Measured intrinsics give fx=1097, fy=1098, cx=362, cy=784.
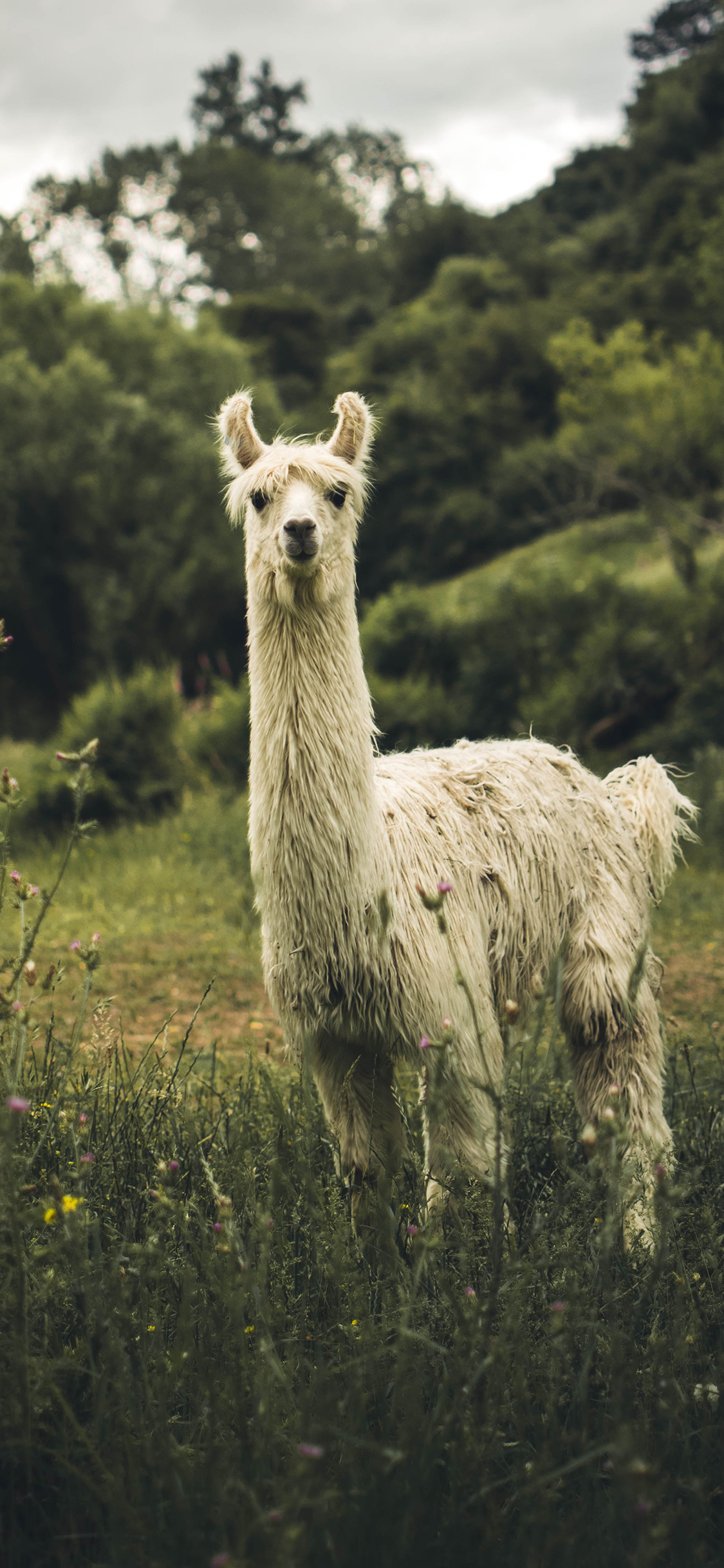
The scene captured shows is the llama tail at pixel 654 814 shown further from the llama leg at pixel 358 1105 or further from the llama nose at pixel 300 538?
the llama nose at pixel 300 538

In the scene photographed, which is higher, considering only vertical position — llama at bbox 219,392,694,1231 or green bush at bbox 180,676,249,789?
green bush at bbox 180,676,249,789

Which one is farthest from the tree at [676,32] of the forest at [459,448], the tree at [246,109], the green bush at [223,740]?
the green bush at [223,740]

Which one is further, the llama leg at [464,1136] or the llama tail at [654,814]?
the llama tail at [654,814]

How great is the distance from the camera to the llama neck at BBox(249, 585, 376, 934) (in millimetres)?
2904

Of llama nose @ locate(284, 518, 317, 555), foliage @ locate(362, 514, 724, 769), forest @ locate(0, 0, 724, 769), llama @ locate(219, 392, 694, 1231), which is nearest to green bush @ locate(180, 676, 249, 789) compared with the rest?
forest @ locate(0, 0, 724, 769)

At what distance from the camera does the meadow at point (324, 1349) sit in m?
1.79

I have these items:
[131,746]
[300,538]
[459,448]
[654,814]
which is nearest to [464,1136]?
[654,814]

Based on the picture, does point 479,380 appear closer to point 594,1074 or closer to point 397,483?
point 397,483

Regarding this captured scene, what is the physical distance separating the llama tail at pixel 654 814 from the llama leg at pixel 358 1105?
1.28 metres

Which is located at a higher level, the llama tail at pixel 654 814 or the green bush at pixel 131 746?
the green bush at pixel 131 746

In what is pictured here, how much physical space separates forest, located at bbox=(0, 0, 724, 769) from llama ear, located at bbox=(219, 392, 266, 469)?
2.45 metres

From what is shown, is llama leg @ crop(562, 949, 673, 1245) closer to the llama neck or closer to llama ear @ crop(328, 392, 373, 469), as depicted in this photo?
the llama neck

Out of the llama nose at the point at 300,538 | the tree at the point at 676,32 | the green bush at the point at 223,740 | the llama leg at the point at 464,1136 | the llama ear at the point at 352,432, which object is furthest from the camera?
the tree at the point at 676,32

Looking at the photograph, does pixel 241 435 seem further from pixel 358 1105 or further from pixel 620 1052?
pixel 620 1052
